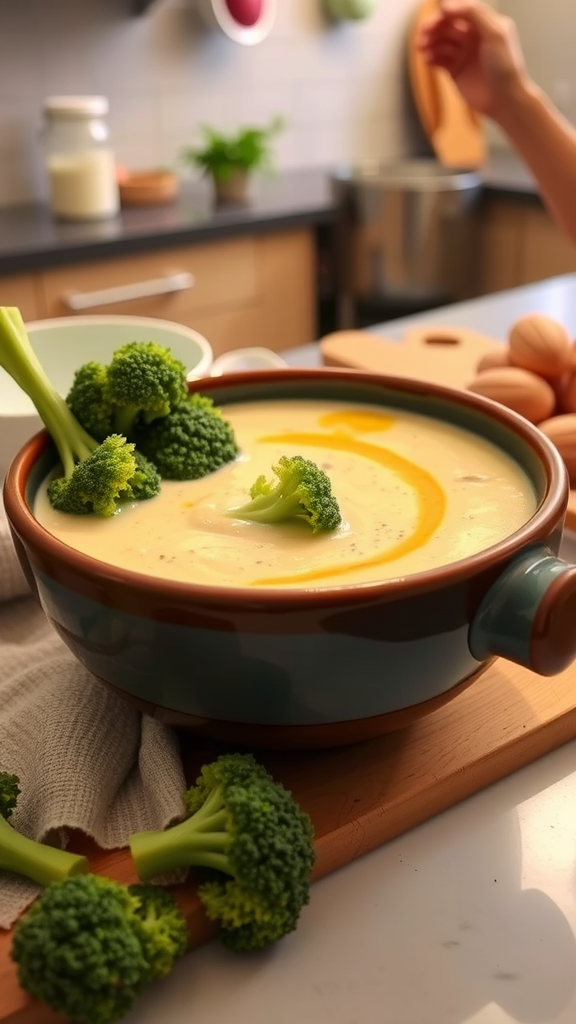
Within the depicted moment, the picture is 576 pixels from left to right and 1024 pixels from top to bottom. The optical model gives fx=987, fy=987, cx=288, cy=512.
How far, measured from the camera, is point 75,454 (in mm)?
689

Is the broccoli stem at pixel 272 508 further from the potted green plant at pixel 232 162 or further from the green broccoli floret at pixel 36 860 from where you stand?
the potted green plant at pixel 232 162

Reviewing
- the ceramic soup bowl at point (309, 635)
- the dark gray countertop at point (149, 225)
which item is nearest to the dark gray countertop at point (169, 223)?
the dark gray countertop at point (149, 225)

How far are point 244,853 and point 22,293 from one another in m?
1.92

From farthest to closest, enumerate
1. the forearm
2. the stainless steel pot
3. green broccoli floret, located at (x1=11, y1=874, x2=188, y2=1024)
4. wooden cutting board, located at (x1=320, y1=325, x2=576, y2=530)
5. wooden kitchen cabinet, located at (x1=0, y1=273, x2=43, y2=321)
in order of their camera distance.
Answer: the stainless steel pot < wooden kitchen cabinet, located at (x1=0, y1=273, x2=43, y2=321) < the forearm < wooden cutting board, located at (x1=320, y1=325, x2=576, y2=530) < green broccoli floret, located at (x1=11, y1=874, x2=188, y2=1024)

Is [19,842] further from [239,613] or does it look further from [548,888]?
[548,888]

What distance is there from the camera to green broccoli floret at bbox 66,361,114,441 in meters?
0.70

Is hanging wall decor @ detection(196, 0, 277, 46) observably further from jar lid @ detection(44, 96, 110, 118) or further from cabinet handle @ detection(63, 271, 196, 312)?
cabinet handle @ detection(63, 271, 196, 312)

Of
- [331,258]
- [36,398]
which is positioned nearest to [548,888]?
[36,398]

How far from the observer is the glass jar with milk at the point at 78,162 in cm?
249

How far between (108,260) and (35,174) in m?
0.69

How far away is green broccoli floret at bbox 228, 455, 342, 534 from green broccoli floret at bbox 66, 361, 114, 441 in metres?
0.13

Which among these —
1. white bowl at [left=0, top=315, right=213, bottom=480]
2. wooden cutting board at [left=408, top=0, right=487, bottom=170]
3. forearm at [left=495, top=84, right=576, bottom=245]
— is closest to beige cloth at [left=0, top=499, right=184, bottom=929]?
white bowl at [left=0, top=315, right=213, bottom=480]

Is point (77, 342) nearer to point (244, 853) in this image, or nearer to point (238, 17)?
point (244, 853)

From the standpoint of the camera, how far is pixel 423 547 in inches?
24.2
